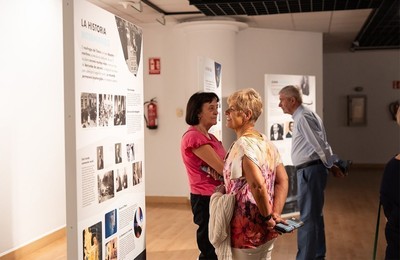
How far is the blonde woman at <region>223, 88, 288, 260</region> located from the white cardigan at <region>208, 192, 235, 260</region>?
0.04 meters

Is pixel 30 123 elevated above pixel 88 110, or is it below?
below

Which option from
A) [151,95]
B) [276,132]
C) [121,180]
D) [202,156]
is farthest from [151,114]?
[121,180]

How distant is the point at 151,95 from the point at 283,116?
2.63 meters

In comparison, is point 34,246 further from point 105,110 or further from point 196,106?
point 105,110

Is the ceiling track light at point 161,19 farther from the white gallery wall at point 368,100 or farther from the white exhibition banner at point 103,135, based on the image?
the white gallery wall at point 368,100

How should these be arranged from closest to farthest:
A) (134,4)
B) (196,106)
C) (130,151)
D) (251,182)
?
1. (251,182)
2. (130,151)
3. (196,106)
4. (134,4)

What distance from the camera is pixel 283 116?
24.6 feet

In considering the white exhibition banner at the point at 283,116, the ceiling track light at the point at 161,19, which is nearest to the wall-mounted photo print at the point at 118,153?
the white exhibition banner at the point at 283,116

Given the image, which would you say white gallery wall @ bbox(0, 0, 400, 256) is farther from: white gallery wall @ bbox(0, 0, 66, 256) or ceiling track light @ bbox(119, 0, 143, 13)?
ceiling track light @ bbox(119, 0, 143, 13)

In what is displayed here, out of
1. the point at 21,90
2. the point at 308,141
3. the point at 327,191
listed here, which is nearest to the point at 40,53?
the point at 21,90

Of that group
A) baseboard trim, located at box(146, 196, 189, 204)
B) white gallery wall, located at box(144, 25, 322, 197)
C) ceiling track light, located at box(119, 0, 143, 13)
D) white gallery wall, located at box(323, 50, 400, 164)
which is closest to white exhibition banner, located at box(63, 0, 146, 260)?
ceiling track light, located at box(119, 0, 143, 13)

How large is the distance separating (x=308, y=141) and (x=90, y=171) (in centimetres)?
232

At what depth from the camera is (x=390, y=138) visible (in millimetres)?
14055

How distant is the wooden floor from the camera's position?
579 centimetres
